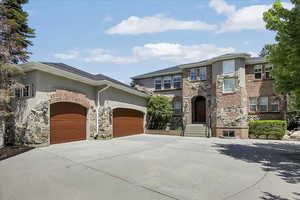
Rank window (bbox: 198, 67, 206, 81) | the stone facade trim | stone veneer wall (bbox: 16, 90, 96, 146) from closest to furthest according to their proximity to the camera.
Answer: stone veneer wall (bbox: 16, 90, 96, 146) < the stone facade trim < window (bbox: 198, 67, 206, 81)

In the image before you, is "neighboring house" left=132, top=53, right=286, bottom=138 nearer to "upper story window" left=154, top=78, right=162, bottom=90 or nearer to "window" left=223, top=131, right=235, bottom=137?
"window" left=223, top=131, right=235, bottom=137

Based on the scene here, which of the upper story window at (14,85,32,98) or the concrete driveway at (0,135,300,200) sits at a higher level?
the upper story window at (14,85,32,98)

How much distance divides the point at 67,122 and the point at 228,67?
540 inches

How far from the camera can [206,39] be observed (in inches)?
464

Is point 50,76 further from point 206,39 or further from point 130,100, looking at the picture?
point 206,39

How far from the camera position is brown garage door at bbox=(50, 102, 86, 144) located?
10945 mm

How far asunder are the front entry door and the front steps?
159cm

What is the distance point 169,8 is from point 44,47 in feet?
32.1

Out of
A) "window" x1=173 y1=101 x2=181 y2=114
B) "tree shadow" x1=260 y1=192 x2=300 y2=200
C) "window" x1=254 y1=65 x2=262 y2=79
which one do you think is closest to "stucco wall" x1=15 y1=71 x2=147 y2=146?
"window" x1=173 y1=101 x2=181 y2=114

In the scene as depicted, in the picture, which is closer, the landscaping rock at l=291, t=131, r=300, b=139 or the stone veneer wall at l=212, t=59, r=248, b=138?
the landscaping rock at l=291, t=131, r=300, b=139

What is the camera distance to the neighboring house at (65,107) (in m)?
10.1

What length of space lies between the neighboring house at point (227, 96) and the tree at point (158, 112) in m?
1.55

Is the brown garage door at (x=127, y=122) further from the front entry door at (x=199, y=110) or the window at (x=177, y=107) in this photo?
the front entry door at (x=199, y=110)

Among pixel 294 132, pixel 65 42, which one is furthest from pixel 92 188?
pixel 294 132
